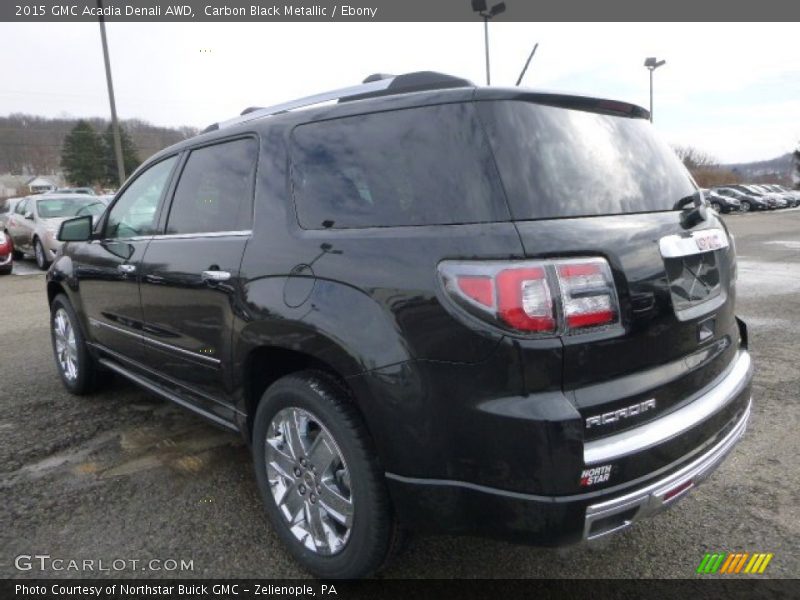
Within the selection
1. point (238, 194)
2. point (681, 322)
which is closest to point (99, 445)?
point (238, 194)

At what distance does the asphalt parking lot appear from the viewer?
2.40 metres

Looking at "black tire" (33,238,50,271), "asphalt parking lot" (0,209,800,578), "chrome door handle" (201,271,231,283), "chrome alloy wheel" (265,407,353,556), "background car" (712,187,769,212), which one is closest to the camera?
"chrome alloy wheel" (265,407,353,556)

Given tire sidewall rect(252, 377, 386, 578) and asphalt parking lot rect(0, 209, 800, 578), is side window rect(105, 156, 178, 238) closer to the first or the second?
asphalt parking lot rect(0, 209, 800, 578)

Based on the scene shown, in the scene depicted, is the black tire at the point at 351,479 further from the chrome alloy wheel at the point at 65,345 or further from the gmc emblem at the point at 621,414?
the chrome alloy wheel at the point at 65,345

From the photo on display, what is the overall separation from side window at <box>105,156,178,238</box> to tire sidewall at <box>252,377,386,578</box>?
5.00 feet

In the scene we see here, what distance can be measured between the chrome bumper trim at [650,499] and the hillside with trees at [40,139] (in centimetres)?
2517

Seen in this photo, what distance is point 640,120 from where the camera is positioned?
8.19 feet

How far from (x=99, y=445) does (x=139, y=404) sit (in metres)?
0.70

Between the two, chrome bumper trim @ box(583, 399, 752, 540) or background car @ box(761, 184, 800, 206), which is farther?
background car @ box(761, 184, 800, 206)

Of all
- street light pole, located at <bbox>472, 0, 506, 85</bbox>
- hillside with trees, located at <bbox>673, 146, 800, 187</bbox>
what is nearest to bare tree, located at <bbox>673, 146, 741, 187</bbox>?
hillside with trees, located at <bbox>673, 146, 800, 187</bbox>

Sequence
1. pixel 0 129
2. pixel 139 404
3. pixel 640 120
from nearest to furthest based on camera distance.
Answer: pixel 640 120
pixel 139 404
pixel 0 129

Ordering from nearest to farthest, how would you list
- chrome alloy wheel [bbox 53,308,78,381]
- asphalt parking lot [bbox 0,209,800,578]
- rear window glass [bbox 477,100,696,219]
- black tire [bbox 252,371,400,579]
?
rear window glass [bbox 477,100,696,219] → black tire [bbox 252,371,400,579] → asphalt parking lot [bbox 0,209,800,578] → chrome alloy wheel [bbox 53,308,78,381]

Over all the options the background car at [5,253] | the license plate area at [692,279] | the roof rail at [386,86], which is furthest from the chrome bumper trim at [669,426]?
the background car at [5,253]

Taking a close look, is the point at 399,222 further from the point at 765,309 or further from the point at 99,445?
the point at 765,309
